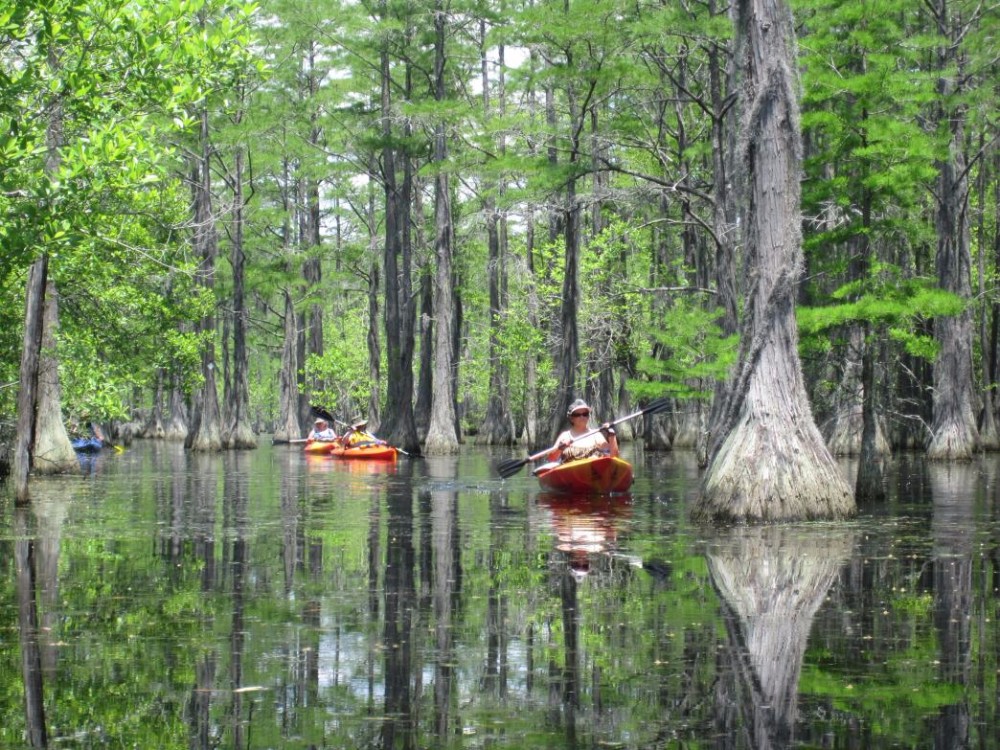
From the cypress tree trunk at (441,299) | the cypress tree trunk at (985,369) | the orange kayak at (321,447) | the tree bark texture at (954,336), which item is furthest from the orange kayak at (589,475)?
the orange kayak at (321,447)

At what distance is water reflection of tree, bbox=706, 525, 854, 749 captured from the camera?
16.7ft

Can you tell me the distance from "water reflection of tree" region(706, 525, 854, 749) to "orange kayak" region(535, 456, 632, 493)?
219 inches

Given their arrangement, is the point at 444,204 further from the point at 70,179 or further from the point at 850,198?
the point at 70,179

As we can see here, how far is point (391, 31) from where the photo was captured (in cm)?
3784

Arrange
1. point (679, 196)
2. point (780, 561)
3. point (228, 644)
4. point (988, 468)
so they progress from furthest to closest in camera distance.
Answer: point (988, 468) < point (679, 196) < point (780, 561) < point (228, 644)

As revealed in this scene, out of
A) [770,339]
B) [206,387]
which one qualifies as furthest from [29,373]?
[206,387]

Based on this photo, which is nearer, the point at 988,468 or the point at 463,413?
the point at 988,468

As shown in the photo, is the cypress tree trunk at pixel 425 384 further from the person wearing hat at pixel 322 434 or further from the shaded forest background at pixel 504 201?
the person wearing hat at pixel 322 434

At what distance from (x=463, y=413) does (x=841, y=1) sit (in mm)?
46079

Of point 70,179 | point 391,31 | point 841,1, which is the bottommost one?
point 70,179

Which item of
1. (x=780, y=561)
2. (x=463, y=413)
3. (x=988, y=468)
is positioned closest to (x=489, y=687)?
(x=780, y=561)

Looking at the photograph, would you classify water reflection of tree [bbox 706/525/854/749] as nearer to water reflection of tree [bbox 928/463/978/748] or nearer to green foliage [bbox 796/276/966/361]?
water reflection of tree [bbox 928/463/978/748]

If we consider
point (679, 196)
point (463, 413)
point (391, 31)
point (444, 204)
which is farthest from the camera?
point (463, 413)

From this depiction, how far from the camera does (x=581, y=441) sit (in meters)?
20.3
